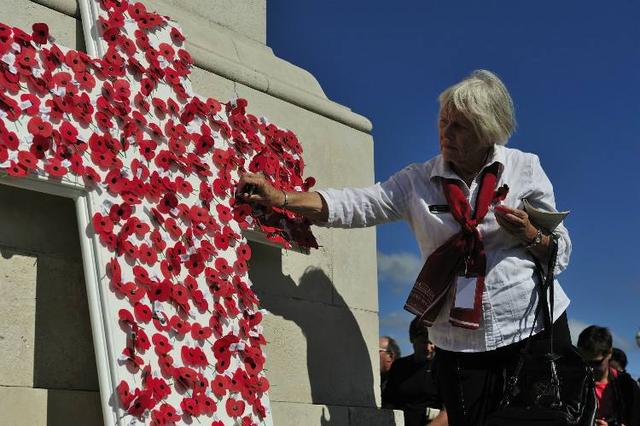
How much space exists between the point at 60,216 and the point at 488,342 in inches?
64.9

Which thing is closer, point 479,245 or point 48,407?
point 48,407

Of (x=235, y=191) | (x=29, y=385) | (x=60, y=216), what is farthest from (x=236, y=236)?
(x=29, y=385)

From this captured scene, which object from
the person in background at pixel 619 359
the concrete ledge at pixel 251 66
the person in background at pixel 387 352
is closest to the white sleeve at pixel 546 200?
the concrete ledge at pixel 251 66

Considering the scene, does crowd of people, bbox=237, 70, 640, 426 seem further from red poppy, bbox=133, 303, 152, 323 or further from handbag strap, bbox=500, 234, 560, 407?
red poppy, bbox=133, 303, 152, 323

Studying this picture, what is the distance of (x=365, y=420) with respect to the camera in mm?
4500

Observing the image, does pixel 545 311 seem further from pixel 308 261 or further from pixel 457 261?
pixel 308 261

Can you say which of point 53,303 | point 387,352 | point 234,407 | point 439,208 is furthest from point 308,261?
point 387,352

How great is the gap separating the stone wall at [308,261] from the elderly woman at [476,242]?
21.0 inches

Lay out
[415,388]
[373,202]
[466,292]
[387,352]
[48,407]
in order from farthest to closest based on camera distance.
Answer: [387,352]
[415,388]
[373,202]
[466,292]
[48,407]

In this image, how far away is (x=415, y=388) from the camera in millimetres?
5957

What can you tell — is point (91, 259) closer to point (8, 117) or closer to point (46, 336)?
point (46, 336)

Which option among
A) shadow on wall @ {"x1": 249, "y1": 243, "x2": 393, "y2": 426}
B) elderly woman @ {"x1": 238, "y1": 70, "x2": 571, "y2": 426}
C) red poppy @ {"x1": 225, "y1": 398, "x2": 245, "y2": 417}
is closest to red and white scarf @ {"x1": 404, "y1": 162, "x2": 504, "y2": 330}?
elderly woman @ {"x1": 238, "y1": 70, "x2": 571, "y2": 426}

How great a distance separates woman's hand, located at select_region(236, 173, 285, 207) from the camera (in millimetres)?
3877

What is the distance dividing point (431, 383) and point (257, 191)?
256 centimetres
